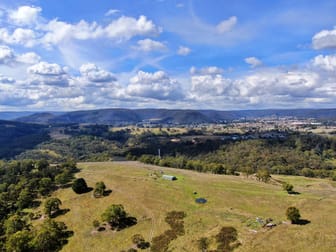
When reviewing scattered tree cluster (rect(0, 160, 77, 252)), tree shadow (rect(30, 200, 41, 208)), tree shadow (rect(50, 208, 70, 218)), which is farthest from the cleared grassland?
tree shadow (rect(30, 200, 41, 208))

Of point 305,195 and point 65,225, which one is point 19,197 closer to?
point 65,225

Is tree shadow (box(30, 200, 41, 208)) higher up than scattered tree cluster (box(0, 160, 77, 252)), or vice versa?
scattered tree cluster (box(0, 160, 77, 252))

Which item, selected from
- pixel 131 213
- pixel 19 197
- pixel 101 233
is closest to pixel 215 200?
pixel 131 213

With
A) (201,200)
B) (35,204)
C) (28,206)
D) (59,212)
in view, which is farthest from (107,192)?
(201,200)

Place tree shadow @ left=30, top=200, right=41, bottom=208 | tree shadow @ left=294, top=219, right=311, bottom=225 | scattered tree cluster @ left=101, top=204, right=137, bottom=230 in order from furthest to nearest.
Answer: tree shadow @ left=30, top=200, right=41, bottom=208 → scattered tree cluster @ left=101, top=204, right=137, bottom=230 → tree shadow @ left=294, top=219, right=311, bottom=225

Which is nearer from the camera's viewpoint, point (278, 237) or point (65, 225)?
point (278, 237)

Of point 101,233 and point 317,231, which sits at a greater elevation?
point 317,231

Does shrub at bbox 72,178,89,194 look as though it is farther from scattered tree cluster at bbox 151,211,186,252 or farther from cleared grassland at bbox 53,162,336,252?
scattered tree cluster at bbox 151,211,186,252

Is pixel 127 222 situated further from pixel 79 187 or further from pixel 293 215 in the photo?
pixel 293 215

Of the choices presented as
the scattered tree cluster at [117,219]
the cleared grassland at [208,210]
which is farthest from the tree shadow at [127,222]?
the cleared grassland at [208,210]
